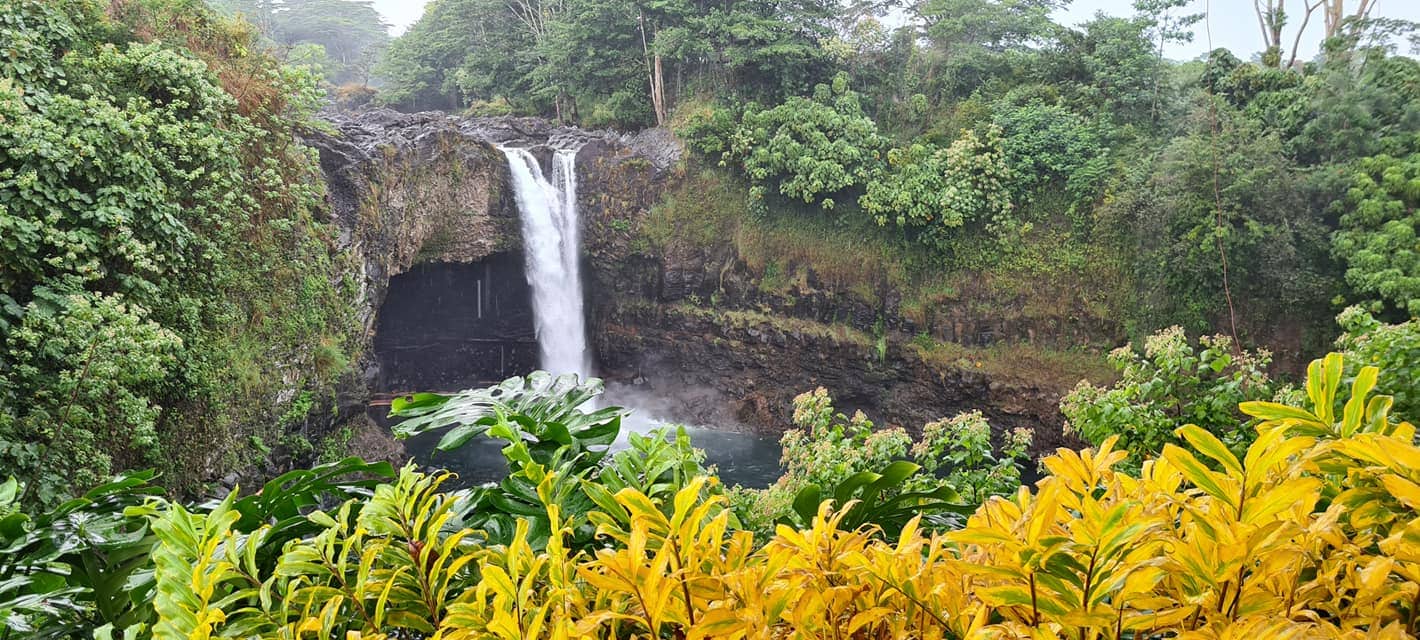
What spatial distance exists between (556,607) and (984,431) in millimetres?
3105

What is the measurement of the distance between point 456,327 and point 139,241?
25.0ft

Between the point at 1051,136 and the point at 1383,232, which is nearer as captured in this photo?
the point at 1383,232

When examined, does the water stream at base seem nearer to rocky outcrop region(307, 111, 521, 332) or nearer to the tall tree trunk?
rocky outcrop region(307, 111, 521, 332)

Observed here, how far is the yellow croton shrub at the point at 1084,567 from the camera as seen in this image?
18.5 inches

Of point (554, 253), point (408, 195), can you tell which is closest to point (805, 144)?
point (554, 253)

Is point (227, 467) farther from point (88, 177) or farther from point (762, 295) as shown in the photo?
point (762, 295)

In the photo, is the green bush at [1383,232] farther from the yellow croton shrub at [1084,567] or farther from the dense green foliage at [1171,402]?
the yellow croton shrub at [1084,567]

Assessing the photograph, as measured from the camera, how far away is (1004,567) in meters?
0.49

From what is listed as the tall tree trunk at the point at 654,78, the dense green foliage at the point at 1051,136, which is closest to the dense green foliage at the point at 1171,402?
the dense green foliage at the point at 1051,136

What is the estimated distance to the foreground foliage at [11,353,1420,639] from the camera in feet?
1.56

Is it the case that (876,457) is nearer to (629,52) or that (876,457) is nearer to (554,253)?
(554,253)

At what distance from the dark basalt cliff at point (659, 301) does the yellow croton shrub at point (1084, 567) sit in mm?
9045

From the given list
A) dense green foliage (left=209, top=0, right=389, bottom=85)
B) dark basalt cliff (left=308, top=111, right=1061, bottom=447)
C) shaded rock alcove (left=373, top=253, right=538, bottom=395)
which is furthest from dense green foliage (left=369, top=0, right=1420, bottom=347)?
dense green foliage (left=209, top=0, right=389, bottom=85)

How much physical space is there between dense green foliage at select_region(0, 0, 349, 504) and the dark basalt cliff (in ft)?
8.68
